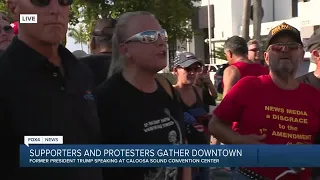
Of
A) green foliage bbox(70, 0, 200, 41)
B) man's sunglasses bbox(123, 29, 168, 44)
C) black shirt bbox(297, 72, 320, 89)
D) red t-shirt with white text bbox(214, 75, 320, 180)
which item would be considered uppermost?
green foliage bbox(70, 0, 200, 41)

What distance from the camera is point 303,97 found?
338cm

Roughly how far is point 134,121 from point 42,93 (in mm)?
744

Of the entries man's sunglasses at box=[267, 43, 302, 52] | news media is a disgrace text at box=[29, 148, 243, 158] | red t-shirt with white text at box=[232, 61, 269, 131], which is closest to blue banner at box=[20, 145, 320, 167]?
news media is a disgrace text at box=[29, 148, 243, 158]

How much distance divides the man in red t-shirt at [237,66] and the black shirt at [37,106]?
3632 millimetres

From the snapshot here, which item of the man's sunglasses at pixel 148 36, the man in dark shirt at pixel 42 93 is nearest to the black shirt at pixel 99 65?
the man's sunglasses at pixel 148 36

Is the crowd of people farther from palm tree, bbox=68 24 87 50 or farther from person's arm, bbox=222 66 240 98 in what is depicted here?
palm tree, bbox=68 24 87 50

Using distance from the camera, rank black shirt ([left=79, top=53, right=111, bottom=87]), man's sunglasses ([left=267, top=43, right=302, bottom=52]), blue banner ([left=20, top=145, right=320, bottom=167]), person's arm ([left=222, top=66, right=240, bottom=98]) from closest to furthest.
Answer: blue banner ([left=20, top=145, right=320, bottom=167]), man's sunglasses ([left=267, top=43, right=302, bottom=52]), black shirt ([left=79, top=53, right=111, bottom=87]), person's arm ([left=222, top=66, right=240, bottom=98])

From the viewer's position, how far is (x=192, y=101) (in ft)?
16.9

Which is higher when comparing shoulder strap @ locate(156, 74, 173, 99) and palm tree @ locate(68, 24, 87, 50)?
palm tree @ locate(68, 24, 87, 50)

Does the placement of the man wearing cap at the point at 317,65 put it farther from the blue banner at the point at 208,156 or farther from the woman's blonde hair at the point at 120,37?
the woman's blonde hair at the point at 120,37

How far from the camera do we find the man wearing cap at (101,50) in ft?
13.7

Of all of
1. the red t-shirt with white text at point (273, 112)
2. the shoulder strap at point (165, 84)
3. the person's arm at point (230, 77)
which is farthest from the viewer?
the person's arm at point (230, 77)

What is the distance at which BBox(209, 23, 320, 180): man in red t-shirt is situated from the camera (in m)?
3.29

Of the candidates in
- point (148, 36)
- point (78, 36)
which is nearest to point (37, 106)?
point (148, 36)
